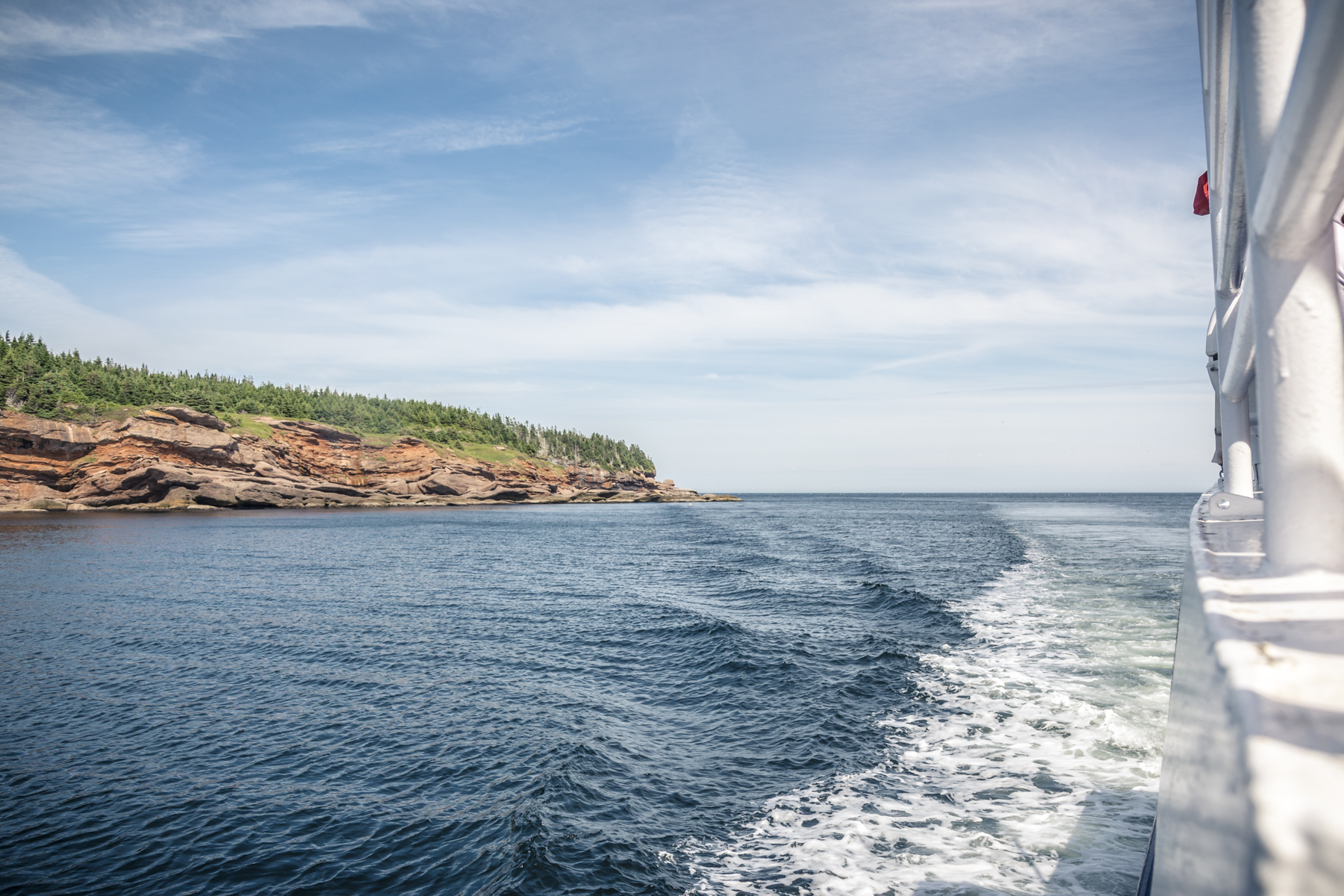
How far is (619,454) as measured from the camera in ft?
645

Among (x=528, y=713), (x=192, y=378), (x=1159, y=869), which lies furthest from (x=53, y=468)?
(x=1159, y=869)

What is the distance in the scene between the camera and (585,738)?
11.9 metres

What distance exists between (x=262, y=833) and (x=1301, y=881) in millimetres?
11248

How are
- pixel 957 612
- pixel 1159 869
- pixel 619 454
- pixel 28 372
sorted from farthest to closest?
pixel 619 454 → pixel 28 372 → pixel 957 612 → pixel 1159 869

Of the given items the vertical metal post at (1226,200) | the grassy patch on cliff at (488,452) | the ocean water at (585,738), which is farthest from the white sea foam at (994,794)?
the grassy patch on cliff at (488,452)

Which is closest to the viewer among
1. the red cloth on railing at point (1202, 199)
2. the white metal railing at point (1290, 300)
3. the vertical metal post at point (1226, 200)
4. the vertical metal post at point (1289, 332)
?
the white metal railing at point (1290, 300)

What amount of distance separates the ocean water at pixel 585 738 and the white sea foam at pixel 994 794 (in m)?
0.05

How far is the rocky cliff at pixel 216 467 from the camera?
71812 millimetres

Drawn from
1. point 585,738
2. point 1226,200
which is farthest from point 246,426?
point 1226,200

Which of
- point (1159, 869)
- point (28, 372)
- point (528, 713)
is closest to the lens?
point (1159, 869)

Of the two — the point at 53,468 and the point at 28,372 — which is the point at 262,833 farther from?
the point at 28,372

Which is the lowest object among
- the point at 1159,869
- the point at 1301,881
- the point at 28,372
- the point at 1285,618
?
the point at 1159,869

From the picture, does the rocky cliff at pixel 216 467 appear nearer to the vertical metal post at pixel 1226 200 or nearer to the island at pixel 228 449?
the island at pixel 228 449

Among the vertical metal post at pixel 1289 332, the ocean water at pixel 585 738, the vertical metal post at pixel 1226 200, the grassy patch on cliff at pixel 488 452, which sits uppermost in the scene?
the grassy patch on cliff at pixel 488 452
